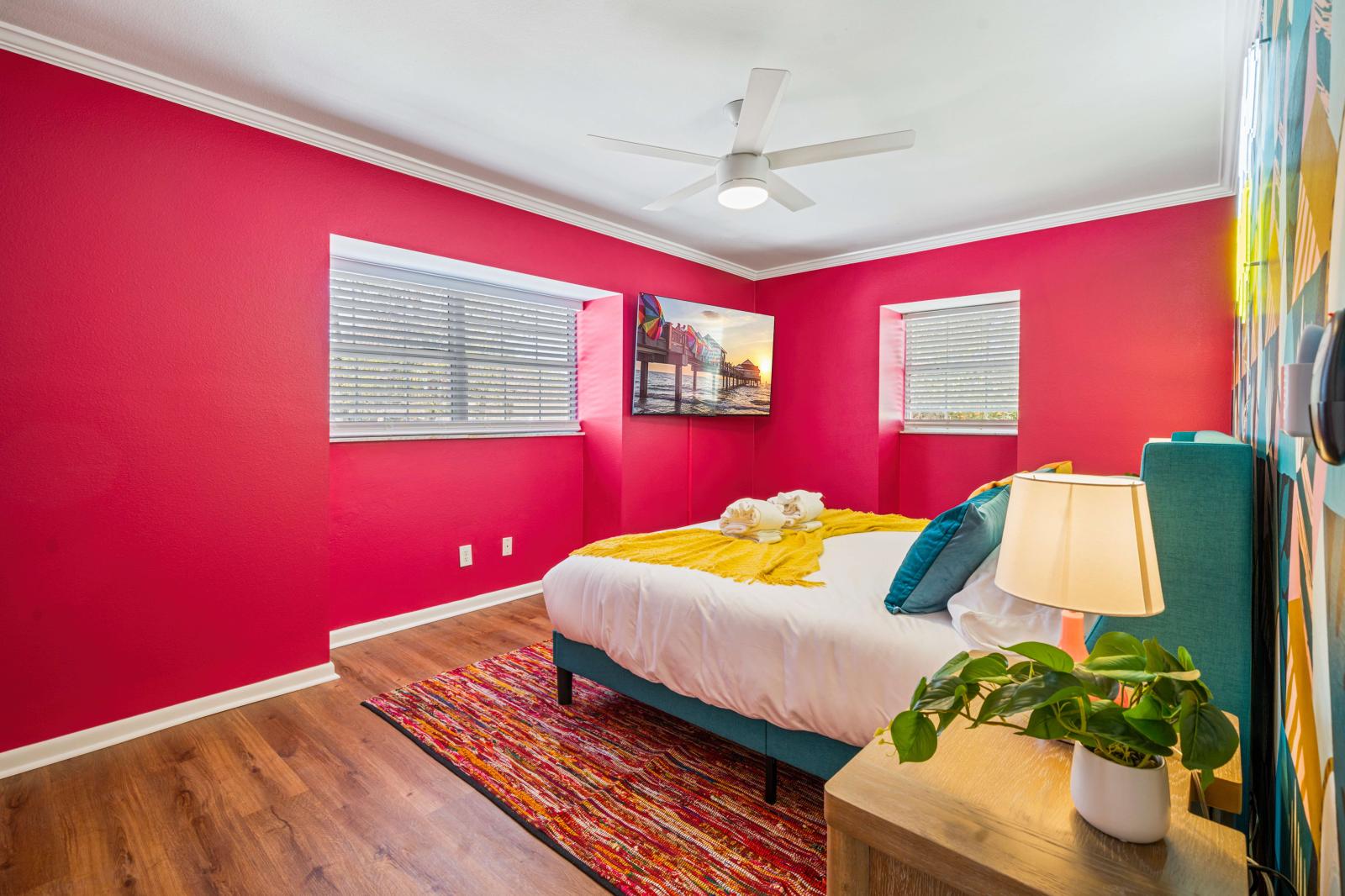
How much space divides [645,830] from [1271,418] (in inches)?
74.0

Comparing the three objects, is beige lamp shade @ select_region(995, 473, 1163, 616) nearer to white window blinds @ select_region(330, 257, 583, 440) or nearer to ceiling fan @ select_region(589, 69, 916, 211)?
ceiling fan @ select_region(589, 69, 916, 211)

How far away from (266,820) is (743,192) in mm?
2777

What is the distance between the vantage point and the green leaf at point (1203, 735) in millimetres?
685

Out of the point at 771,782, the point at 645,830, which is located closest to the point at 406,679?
the point at 645,830

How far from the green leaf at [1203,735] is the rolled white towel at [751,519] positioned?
7.08ft

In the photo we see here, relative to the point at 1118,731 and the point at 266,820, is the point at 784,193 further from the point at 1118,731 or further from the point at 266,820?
the point at 266,820

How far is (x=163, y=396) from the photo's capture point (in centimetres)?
249

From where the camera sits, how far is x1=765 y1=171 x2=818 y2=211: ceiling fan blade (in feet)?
8.57

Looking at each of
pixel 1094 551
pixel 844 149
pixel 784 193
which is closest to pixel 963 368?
pixel 784 193

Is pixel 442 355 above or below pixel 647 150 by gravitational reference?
below

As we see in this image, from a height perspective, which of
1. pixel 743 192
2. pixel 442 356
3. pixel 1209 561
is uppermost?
pixel 743 192

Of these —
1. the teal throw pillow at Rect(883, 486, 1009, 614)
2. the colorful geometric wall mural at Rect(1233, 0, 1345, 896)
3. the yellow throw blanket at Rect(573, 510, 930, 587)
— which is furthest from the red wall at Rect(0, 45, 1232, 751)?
the colorful geometric wall mural at Rect(1233, 0, 1345, 896)

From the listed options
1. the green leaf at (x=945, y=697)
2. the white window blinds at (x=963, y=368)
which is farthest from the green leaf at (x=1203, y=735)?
the white window blinds at (x=963, y=368)

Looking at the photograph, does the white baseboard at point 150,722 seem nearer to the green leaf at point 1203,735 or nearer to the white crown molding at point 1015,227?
the green leaf at point 1203,735
